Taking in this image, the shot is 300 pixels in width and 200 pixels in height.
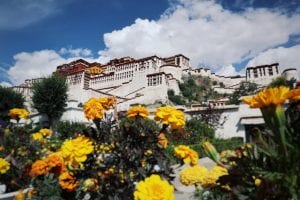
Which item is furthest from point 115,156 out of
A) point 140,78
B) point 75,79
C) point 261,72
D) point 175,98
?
point 261,72

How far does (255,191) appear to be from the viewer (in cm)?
130

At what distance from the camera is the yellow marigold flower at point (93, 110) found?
257cm

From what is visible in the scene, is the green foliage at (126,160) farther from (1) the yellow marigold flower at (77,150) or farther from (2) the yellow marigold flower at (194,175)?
(2) the yellow marigold flower at (194,175)

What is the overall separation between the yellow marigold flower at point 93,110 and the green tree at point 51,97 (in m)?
34.7

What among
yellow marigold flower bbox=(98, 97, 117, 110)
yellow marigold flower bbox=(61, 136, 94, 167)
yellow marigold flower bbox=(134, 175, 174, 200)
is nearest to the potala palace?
yellow marigold flower bbox=(98, 97, 117, 110)

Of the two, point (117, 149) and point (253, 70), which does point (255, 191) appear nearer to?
point (117, 149)

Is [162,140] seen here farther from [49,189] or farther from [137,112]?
[49,189]

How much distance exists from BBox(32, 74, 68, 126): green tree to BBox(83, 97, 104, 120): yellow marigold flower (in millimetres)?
34709

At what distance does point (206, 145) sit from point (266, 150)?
0.34m

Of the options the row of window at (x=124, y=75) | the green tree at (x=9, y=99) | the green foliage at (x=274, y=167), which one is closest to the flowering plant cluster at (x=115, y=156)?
the green foliage at (x=274, y=167)

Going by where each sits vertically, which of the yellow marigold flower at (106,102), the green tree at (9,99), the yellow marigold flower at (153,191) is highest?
the green tree at (9,99)

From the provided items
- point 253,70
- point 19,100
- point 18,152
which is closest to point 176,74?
point 253,70

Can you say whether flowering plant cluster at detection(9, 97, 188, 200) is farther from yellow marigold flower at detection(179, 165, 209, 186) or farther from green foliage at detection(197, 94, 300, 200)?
green foliage at detection(197, 94, 300, 200)

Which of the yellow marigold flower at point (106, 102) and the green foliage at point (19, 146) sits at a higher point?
the yellow marigold flower at point (106, 102)
